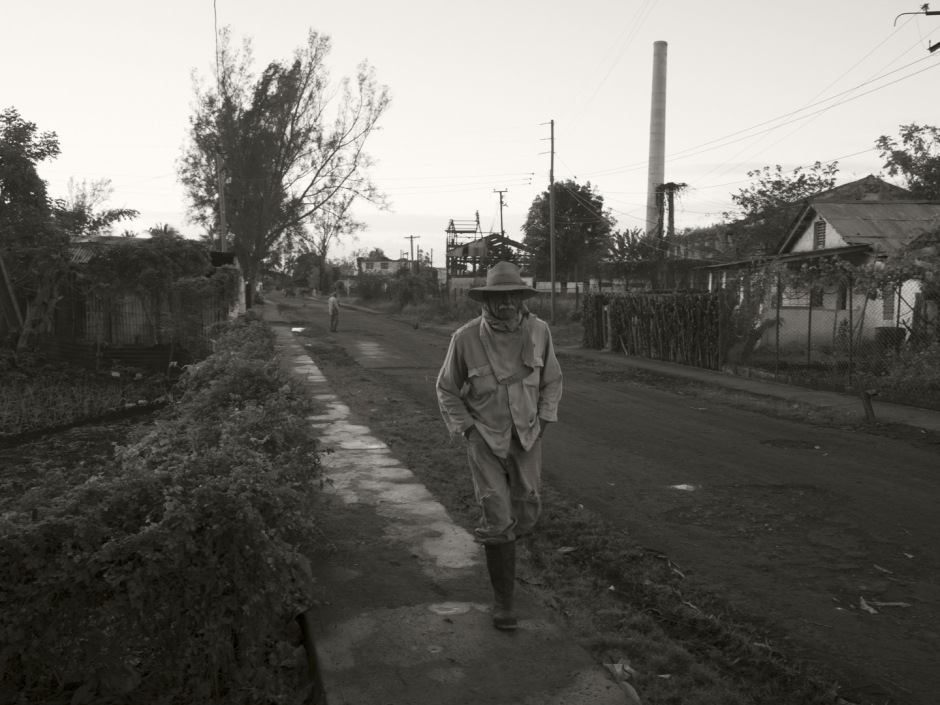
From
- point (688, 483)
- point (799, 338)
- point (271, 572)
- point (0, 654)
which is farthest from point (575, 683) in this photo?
point (799, 338)

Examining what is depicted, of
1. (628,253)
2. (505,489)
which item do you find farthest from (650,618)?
(628,253)

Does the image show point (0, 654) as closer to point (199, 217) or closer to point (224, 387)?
point (224, 387)

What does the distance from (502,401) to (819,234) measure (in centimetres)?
3047

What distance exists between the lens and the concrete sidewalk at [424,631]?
3545mm

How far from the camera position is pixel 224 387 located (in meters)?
7.21

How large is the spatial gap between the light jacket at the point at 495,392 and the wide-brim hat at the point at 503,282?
0.16 m

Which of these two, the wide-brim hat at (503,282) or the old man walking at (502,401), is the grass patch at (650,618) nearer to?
the old man walking at (502,401)

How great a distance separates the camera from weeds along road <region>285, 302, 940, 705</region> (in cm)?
434

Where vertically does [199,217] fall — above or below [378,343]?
above

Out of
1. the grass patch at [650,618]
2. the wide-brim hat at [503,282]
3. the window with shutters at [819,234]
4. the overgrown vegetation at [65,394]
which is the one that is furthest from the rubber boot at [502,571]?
the window with shutters at [819,234]

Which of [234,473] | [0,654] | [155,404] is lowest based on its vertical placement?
[155,404]

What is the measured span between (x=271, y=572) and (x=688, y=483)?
5.26 metres

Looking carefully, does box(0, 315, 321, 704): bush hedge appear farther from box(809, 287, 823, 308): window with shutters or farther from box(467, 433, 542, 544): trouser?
box(809, 287, 823, 308): window with shutters

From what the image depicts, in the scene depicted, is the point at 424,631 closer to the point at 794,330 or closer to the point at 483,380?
the point at 483,380
